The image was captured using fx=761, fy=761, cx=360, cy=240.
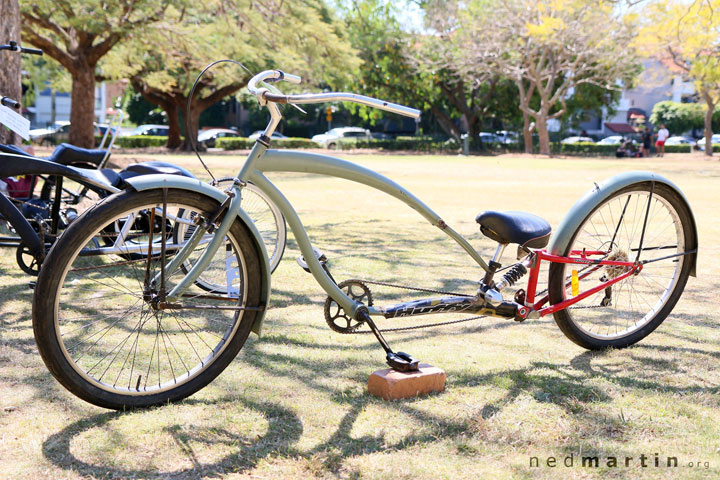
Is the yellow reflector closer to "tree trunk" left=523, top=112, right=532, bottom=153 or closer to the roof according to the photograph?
"tree trunk" left=523, top=112, right=532, bottom=153

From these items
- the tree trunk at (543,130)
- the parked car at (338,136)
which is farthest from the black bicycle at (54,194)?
Answer: the parked car at (338,136)

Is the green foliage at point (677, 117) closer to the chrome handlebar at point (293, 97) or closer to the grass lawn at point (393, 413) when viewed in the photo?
the grass lawn at point (393, 413)

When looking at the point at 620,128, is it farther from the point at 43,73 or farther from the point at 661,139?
the point at 43,73

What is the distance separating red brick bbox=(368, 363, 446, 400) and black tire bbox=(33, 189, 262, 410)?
60cm

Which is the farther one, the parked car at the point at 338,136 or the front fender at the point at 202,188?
the parked car at the point at 338,136

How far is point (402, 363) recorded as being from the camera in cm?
328

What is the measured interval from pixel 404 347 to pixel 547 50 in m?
32.6

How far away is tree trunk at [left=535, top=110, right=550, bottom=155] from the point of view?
3662 centimetres

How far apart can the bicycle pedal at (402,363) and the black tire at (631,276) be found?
88 centimetres

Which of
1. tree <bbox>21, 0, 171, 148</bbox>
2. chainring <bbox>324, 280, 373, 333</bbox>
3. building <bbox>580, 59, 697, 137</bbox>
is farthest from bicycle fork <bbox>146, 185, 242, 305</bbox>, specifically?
building <bbox>580, 59, 697, 137</bbox>

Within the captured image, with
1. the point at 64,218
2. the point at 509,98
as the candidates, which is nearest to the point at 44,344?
the point at 64,218

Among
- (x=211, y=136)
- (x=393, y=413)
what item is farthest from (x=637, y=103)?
(x=393, y=413)

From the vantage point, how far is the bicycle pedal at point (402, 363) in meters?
3.28

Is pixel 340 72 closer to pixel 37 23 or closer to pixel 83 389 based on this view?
pixel 37 23
